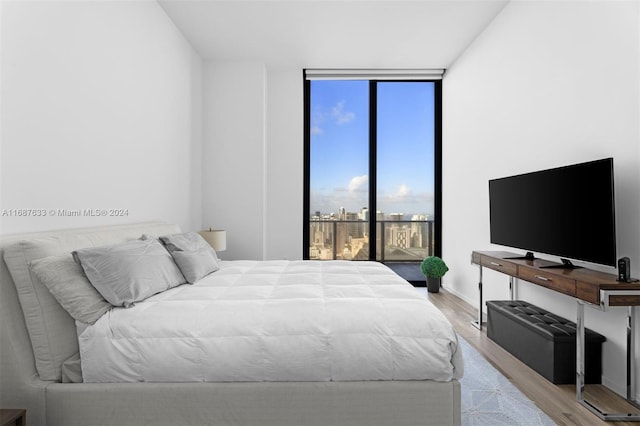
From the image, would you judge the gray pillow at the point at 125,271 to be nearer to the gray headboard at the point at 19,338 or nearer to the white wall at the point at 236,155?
the gray headboard at the point at 19,338

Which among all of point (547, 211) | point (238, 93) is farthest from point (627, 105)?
point (238, 93)

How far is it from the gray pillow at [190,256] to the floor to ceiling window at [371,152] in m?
2.70

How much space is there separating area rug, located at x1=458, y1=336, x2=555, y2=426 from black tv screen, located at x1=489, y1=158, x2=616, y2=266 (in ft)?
3.07

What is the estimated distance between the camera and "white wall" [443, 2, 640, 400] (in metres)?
2.26

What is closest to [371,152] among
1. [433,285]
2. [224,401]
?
[433,285]

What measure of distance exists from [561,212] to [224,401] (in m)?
2.45

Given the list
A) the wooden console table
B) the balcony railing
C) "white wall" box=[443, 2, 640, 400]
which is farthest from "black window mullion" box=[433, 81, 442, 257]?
the wooden console table

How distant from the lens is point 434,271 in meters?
4.86

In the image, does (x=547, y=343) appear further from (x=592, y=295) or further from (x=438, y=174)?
(x=438, y=174)

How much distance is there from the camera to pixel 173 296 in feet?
6.88

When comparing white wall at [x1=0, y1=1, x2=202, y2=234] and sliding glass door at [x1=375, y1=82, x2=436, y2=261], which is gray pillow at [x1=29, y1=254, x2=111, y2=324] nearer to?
white wall at [x1=0, y1=1, x2=202, y2=234]

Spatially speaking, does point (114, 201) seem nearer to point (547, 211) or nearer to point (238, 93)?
point (238, 93)

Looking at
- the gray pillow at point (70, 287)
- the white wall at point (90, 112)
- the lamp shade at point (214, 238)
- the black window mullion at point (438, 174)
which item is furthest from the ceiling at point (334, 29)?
the gray pillow at point (70, 287)

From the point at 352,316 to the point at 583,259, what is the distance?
1620 mm
